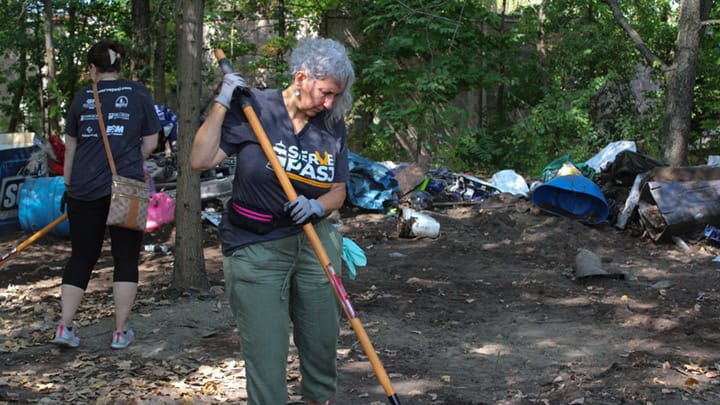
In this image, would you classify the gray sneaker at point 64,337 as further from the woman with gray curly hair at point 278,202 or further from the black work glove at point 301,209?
the black work glove at point 301,209

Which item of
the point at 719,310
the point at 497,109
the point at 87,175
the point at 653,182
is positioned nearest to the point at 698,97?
the point at 497,109

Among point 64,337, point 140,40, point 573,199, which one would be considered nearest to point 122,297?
point 64,337

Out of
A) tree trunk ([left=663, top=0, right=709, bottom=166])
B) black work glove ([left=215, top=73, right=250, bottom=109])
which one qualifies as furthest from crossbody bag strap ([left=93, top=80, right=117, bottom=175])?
tree trunk ([left=663, top=0, right=709, bottom=166])

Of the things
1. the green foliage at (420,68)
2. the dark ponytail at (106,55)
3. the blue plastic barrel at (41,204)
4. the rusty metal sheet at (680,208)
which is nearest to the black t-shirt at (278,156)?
the dark ponytail at (106,55)

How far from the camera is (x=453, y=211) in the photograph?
Result: 11188 millimetres

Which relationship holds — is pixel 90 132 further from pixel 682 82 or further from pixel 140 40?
pixel 682 82

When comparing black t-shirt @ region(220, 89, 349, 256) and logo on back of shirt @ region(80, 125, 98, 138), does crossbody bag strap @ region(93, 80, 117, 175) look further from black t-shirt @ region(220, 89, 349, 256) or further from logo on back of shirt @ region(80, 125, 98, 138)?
black t-shirt @ region(220, 89, 349, 256)

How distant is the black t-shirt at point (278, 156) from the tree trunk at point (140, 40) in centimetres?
1070

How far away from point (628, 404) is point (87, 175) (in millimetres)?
3544

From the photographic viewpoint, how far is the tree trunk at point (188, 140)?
5.82 m

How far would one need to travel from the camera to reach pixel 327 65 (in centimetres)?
308

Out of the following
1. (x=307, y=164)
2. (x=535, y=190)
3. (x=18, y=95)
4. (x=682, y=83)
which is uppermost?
(x=682, y=83)

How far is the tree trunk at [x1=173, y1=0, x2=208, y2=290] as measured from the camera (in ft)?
19.1

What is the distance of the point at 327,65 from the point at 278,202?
59cm
